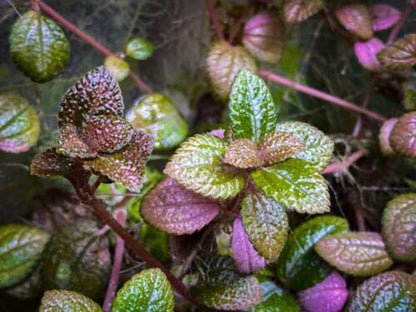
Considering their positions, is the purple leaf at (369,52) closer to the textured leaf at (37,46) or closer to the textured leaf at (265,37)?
the textured leaf at (265,37)

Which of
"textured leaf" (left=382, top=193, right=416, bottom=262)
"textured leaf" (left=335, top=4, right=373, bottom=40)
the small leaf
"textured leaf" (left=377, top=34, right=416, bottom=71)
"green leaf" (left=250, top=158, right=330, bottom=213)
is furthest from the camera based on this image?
"textured leaf" (left=335, top=4, right=373, bottom=40)

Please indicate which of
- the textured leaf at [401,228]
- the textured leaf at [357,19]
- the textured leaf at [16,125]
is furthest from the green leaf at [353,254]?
the textured leaf at [16,125]

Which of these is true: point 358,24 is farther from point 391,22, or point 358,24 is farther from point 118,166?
point 118,166

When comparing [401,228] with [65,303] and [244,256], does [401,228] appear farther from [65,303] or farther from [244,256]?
[65,303]

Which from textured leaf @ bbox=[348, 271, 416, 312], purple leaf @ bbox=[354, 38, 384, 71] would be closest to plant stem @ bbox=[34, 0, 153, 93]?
purple leaf @ bbox=[354, 38, 384, 71]

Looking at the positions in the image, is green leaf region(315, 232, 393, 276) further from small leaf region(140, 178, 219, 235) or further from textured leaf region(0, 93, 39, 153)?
textured leaf region(0, 93, 39, 153)

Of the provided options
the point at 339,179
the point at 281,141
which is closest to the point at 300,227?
the point at 339,179
